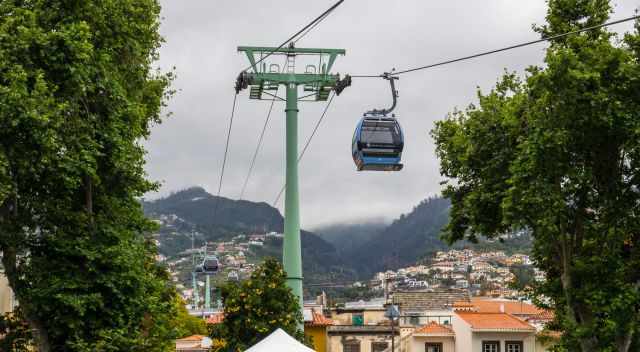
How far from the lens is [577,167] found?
23.3 metres

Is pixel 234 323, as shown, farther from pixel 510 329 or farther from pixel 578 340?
pixel 510 329

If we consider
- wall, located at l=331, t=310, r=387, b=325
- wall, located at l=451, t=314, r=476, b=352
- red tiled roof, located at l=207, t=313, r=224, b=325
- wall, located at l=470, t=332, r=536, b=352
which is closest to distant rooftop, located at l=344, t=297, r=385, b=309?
wall, located at l=331, t=310, r=387, b=325

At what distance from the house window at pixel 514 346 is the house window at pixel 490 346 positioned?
52cm

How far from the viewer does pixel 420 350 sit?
51906mm

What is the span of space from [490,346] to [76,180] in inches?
1413

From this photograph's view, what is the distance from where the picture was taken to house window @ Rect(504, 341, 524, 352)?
51.2 m

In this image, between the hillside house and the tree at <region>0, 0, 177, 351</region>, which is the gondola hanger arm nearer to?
the tree at <region>0, 0, 177, 351</region>

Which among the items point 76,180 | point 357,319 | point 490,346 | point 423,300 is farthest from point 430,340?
point 76,180

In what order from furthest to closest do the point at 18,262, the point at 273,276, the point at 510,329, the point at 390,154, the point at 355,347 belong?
the point at 355,347
the point at 510,329
the point at 273,276
the point at 390,154
the point at 18,262

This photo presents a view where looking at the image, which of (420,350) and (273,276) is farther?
(420,350)

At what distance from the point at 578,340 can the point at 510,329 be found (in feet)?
94.8

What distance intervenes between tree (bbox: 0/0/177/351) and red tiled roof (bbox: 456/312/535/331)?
31.5 metres

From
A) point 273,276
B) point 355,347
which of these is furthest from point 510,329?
point 273,276

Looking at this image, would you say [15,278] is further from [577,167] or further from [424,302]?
[424,302]
